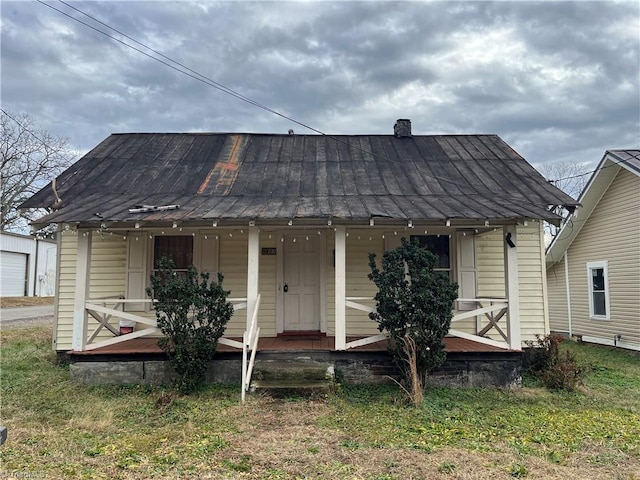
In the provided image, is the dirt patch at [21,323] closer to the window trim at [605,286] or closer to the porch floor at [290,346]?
the porch floor at [290,346]

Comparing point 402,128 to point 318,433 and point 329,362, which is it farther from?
point 318,433

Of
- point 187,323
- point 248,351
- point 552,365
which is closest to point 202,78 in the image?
point 187,323

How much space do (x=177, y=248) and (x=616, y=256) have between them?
35.0 ft

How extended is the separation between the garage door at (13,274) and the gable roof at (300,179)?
18.9 m

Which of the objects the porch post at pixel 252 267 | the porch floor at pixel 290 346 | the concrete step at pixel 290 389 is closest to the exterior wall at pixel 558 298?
the porch floor at pixel 290 346

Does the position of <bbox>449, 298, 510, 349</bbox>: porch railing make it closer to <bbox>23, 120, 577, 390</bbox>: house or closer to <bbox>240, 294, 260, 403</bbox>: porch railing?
<bbox>23, 120, 577, 390</bbox>: house

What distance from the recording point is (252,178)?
8141 mm

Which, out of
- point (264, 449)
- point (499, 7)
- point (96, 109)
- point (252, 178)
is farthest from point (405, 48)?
point (96, 109)

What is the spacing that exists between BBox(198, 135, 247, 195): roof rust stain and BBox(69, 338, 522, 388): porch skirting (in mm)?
2974

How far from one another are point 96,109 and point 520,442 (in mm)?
14716

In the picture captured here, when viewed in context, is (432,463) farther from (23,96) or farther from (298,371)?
(23,96)

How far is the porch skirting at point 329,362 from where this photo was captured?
646 centimetres

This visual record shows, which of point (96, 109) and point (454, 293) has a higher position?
point (96, 109)

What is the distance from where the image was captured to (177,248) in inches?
315
